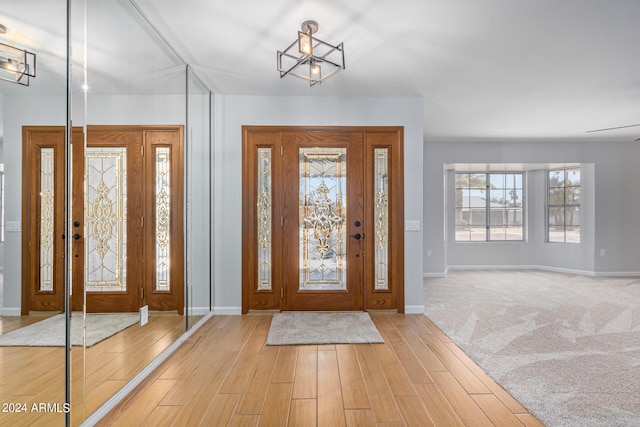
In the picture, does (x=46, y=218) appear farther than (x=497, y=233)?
No

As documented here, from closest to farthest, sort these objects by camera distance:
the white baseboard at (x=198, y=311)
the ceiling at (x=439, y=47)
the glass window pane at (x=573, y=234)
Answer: the ceiling at (x=439, y=47) < the white baseboard at (x=198, y=311) < the glass window pane at (x=573, y=234)

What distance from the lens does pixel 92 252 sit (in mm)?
1916

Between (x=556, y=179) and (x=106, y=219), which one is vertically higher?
(x=556, y=179)

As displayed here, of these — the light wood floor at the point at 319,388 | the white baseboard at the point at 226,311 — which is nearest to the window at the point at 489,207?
the light wood floor at the point at 319,388

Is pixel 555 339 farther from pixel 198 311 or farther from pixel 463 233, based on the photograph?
pixel 463 233

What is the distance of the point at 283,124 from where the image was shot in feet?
13.3

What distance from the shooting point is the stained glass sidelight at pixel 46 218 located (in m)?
1.51

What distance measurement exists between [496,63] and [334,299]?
10.00ft

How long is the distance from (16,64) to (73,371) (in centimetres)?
146

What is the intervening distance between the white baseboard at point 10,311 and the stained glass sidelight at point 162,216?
1270 millimetres

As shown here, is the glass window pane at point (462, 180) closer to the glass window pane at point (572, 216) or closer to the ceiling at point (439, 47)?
the glass window pane at point (572, 216)

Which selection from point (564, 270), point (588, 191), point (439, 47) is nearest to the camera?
point (439, 47)

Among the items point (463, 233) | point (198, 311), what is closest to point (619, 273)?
point (463, 233)

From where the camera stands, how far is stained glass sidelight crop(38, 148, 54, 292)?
1.51 meters
